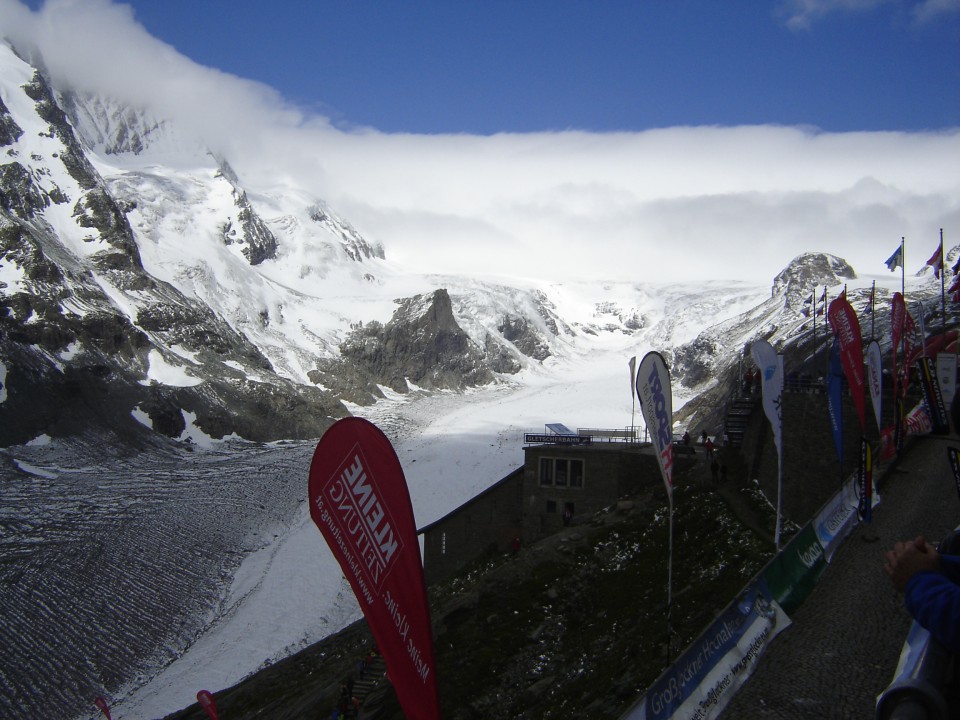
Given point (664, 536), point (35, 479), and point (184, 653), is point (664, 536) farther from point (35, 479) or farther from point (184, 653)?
point (35, 479)

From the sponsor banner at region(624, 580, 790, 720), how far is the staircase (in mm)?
20881

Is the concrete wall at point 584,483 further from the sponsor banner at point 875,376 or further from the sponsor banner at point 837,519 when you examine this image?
the sponsor banner at point 837,519

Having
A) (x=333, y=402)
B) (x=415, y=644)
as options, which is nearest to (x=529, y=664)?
A: (x=415, y=644)

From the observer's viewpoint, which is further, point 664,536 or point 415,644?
point 664,536

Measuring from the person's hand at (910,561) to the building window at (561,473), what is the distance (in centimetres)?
2844

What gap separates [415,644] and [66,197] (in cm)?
13098

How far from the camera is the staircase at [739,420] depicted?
106 ft

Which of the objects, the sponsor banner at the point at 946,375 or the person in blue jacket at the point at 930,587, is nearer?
the person in blue jacket at the point at 930,587

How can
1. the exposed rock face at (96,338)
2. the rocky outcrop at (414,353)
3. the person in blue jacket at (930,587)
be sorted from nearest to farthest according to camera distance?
the person in blue jacket at (930,587), the exposed rock face at (96,338), the rocky outcrop at (414,353)

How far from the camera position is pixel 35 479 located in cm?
6712

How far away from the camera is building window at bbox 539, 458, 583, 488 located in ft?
113

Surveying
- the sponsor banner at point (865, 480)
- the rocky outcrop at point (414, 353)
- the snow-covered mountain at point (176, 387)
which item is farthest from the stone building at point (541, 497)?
the rocky outcrop at point (414, 353)

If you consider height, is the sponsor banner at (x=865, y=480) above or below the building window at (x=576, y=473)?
above

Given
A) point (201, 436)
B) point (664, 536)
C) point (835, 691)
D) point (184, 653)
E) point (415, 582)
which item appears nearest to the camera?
point (415, 582)
